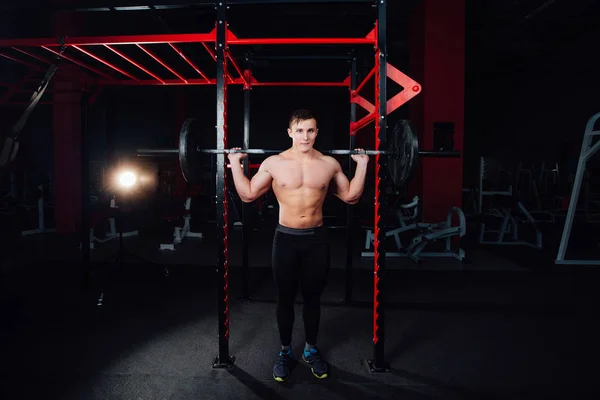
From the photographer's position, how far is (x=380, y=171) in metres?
1.70

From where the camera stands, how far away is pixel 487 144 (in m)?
9.34

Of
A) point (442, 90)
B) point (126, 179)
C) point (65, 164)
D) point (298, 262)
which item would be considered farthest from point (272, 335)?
point (65, 164)

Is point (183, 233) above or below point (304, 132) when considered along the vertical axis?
below

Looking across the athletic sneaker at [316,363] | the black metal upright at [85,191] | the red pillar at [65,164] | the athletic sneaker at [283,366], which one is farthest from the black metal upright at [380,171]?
the red pillar at [65,164]

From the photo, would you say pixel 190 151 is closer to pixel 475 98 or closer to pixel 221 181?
pixel 221 181

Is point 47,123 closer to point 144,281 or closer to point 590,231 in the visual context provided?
point 144,281

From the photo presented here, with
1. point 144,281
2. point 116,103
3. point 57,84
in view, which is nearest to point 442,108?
point 144,281

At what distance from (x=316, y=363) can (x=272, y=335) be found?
1.55 ft

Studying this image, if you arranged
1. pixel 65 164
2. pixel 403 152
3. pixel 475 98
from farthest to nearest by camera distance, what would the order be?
pixel 475 98
pixel 65 164
pixel 403 152

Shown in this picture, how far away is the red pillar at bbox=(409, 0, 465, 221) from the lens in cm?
439

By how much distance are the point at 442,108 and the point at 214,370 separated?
13.0ft

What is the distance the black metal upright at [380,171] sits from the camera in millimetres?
1670

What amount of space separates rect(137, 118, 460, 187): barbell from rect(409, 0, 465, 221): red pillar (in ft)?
9.30

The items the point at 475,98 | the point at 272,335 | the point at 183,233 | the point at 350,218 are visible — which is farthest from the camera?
the point at 475,98
